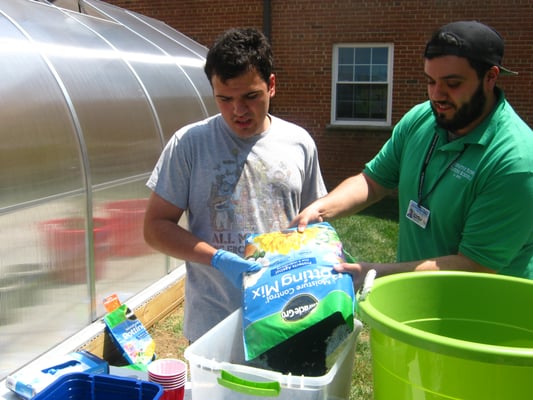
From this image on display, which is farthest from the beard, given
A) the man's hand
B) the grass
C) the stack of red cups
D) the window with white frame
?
the window with white frame

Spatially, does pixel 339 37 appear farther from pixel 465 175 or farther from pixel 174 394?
pixel 174 394

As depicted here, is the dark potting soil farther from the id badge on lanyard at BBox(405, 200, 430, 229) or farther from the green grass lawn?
the green grass lawn

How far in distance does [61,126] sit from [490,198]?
2914 millimetres

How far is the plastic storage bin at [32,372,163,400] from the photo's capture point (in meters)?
1.37

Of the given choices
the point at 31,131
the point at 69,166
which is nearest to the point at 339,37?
the point at 69,166

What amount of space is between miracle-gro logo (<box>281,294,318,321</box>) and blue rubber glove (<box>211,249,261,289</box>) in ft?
0.66

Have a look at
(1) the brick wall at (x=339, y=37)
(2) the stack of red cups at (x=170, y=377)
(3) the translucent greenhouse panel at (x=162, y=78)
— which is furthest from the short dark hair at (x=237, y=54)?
(1) the brick wall at (x=339, y=37)

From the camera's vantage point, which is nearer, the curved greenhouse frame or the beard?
the beard

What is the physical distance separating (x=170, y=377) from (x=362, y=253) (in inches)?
195

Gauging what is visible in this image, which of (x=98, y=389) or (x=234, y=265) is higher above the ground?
(x=234, y=265)

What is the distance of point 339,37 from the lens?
9.75 m

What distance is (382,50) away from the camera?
32.2ft

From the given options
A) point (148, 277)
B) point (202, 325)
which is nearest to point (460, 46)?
point (202, 325)

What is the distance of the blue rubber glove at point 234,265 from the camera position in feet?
5.10
